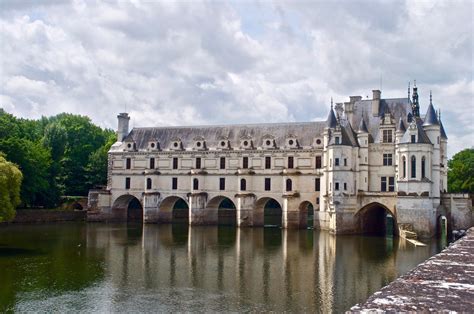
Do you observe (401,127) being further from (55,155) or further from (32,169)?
(55,155)

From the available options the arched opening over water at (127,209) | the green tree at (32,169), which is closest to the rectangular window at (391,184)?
the arched opening over water at (127,209)

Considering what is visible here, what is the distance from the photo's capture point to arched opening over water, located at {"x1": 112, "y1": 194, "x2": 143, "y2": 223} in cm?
5334

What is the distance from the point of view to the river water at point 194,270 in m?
17.6

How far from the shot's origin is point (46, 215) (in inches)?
1971

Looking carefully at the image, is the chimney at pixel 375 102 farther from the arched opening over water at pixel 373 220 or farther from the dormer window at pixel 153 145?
the dormer window at pixel 153 145

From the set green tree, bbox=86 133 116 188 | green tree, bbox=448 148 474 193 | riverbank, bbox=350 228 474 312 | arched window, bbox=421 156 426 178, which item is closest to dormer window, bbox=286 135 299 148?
arched window, bbox=421 156 426 178

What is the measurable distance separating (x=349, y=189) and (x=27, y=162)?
3007 centimetres

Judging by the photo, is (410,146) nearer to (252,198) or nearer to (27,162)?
(252,198)

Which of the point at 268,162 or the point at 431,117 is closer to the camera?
the point at 431,117

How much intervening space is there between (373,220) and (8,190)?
1116 inches

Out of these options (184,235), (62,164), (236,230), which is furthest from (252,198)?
(62,164)

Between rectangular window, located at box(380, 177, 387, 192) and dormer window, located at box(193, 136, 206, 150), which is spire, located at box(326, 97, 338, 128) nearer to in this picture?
rectangular window, located at box(380, 177, 387, 192)

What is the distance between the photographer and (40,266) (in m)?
24.0

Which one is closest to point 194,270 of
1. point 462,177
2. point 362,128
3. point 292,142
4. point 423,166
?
point 423,166
